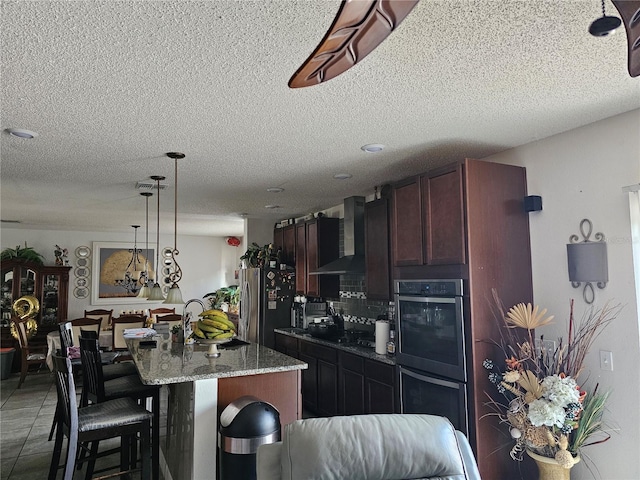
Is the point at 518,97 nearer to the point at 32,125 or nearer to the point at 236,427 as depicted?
the point at 236,427

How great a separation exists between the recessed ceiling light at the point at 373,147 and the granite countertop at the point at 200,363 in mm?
1617

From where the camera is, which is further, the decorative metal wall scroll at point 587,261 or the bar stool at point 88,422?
the decorative metal wall scroll at point 587,261

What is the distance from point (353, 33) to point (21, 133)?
2.61 m

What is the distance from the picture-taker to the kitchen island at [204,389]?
2.59 metres

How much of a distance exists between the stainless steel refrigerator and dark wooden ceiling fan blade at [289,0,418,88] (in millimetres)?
4758

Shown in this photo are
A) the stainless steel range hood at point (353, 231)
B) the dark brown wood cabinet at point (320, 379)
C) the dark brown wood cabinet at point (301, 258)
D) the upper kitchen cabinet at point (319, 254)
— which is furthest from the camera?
the dark brown wood cabinet at point (301, 258)

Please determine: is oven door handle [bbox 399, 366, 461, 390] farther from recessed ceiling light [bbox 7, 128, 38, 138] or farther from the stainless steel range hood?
recessed ceiling light [bbox 7, 128, 38, 138]

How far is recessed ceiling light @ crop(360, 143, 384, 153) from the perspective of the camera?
315cm

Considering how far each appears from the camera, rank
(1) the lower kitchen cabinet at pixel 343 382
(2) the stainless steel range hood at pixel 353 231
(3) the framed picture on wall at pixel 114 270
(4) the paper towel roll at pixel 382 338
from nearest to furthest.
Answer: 1. (1) the lower kitchen cabinet at pixel 343 382
2. (4) the paper towel roll at pixel 382 338
3. (2) the stainless steel range hood at pixel 353 231
4. (3) the framed picture on wall at pixel 114 270

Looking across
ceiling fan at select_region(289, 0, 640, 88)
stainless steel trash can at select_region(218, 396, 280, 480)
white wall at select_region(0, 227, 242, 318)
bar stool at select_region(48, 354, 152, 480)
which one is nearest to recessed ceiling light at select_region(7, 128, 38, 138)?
bar stool at select_region(48, 354, 152, 480)

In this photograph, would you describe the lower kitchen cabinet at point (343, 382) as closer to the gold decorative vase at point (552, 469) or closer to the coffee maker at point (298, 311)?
the coffee maker at point (298, 311)

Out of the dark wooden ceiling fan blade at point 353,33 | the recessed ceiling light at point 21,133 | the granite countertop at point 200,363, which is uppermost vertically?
the recessed ceiling light at point 21,133

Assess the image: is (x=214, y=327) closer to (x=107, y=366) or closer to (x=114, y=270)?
(x=107, y=366)

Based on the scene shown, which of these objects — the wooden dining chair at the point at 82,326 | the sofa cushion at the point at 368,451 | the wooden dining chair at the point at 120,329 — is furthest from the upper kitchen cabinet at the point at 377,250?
the wooden dining chair at the point at 82,326
